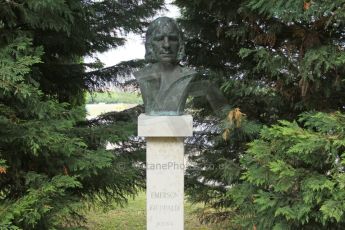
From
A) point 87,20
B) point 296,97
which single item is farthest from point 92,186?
point 296,97

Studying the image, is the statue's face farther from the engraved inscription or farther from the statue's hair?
the engraved inscription

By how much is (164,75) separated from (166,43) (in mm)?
283

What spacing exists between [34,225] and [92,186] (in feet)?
3.33

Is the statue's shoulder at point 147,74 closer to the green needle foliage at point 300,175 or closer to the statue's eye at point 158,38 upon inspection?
the statue's eye at point 158,38

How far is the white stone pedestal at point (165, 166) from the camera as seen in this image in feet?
12.0

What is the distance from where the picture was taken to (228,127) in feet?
14.0

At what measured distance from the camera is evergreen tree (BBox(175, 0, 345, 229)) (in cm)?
372

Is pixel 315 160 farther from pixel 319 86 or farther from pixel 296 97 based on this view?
pixel 296 97

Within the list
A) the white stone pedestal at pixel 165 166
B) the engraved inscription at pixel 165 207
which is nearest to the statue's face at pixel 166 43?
the white stone pedestal at pixel 165 166

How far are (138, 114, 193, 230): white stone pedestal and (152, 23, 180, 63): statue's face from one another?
1.71 ft

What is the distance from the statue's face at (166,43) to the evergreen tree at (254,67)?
59 cm

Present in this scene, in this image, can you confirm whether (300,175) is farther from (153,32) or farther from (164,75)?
(153,32)

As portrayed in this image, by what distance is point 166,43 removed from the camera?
3.72m

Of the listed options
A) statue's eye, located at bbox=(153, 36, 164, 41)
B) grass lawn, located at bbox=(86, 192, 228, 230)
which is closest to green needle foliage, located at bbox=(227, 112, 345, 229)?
statue's eye, located at bbox=(153, 36, 164, 41)
